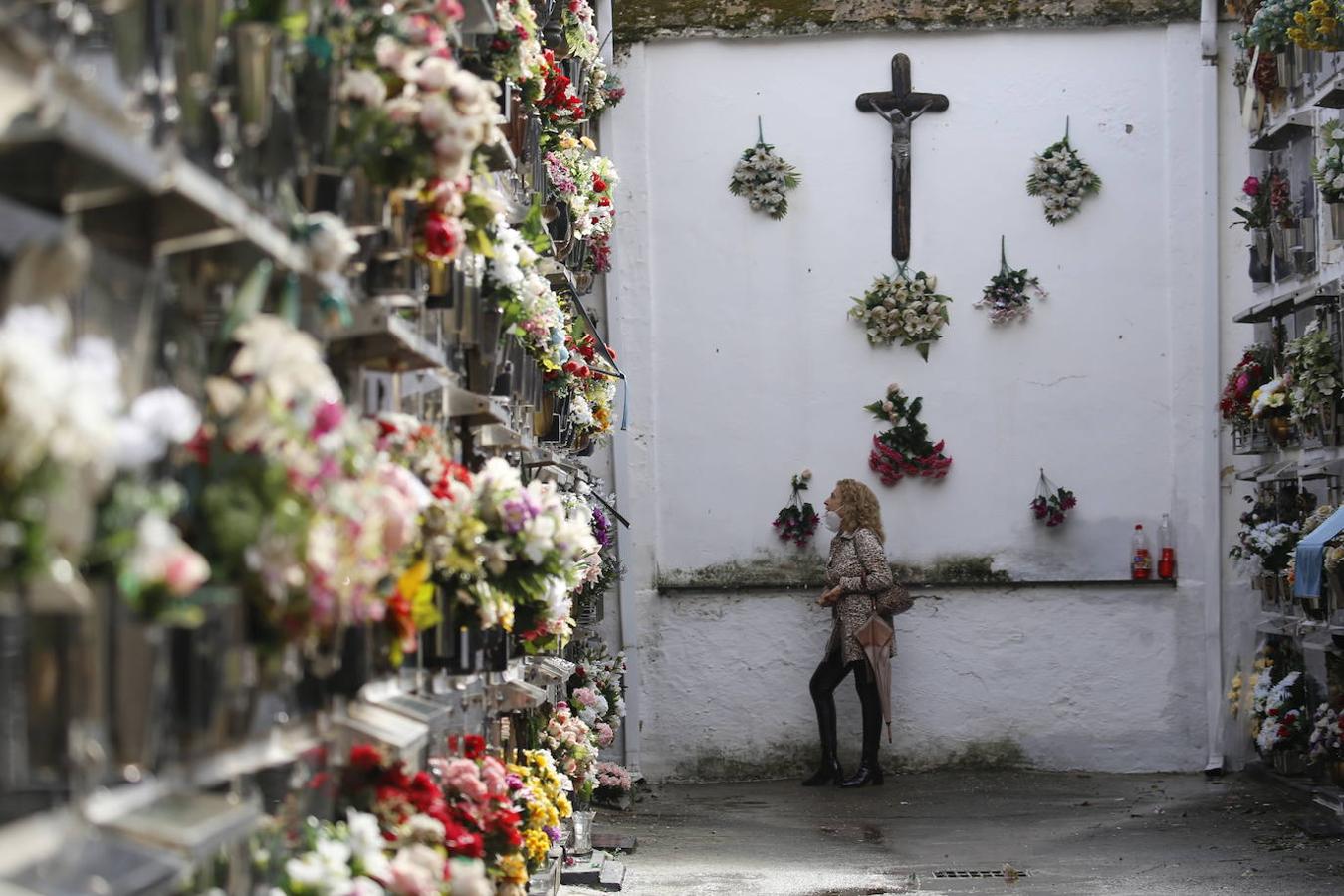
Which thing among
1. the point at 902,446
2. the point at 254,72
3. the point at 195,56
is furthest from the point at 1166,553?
the point at 195,56

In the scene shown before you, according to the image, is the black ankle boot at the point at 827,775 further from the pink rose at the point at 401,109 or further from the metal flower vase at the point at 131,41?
the metal flower vase at the point at 131,41

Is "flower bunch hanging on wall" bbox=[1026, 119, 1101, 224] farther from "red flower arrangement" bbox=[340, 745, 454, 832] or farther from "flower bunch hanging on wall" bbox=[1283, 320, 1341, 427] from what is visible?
"red flower arrangement" bbox=[340, 745, 454, 832]

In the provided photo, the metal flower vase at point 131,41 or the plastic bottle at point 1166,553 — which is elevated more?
the metal flower vase at point 131,41

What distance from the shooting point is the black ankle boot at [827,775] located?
15669mm

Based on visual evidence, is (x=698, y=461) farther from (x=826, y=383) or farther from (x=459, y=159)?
(x=459, y=159)

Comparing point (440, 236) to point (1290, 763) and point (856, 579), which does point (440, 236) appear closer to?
point (856, 579)

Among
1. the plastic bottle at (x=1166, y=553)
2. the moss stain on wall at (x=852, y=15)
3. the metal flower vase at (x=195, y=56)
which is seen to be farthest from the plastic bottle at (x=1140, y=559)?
the metal flower vase at (x=195, y=56)

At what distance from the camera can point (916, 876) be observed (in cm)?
1113

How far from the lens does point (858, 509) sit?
51.3 feet

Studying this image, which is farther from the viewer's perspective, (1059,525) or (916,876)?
(1059,525)

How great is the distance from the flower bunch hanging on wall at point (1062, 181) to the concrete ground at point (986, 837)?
463cm

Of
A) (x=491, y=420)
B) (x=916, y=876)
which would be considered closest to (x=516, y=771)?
(x=491, y=420)

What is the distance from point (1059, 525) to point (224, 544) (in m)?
13.5

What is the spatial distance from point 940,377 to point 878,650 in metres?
2.49
